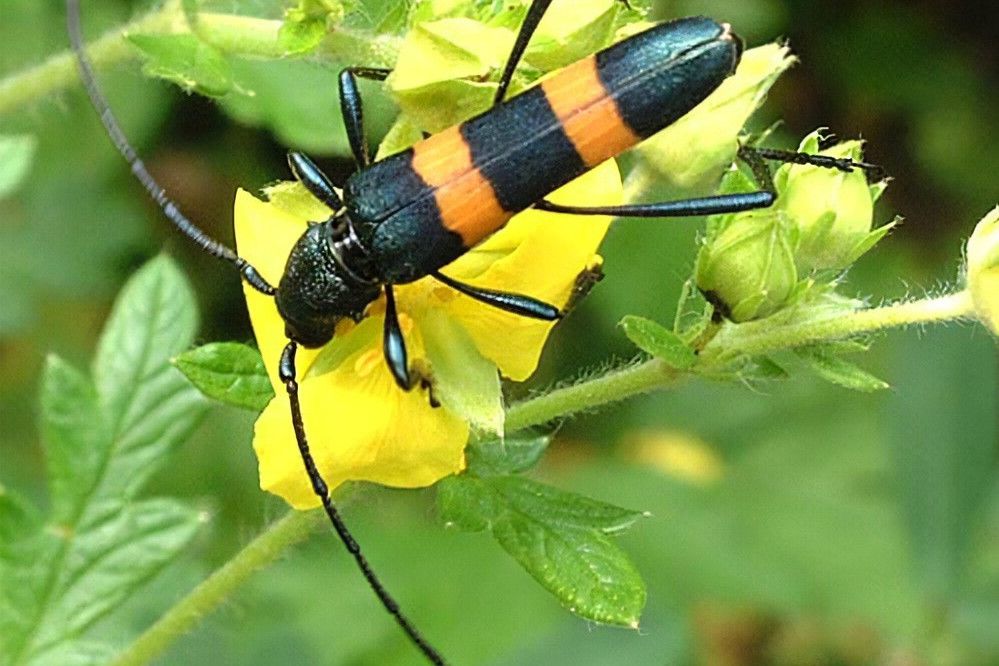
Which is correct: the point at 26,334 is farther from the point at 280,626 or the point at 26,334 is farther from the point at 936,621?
the point at 936,621

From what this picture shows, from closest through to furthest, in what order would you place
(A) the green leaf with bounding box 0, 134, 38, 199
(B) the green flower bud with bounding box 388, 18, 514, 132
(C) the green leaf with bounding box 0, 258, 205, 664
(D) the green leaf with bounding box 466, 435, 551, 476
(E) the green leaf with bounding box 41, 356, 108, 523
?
(B) the green flower bud with bounding box 388, 18, 514, 132, (D) the green leaf with bounding box 466, 435, 551, 476, (C) the green leaf with bounding box 0, 258, 205, 664, (E) the green leaf with bounding box 41, 356, 108, 523, (A) the green leaf with bounding box 0, 134, 38, 199

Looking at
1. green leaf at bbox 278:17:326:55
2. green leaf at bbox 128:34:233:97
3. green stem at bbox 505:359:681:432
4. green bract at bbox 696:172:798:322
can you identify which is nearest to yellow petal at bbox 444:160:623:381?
green stem at bbox 505:359:681:432

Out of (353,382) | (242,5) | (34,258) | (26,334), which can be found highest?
(242,5)

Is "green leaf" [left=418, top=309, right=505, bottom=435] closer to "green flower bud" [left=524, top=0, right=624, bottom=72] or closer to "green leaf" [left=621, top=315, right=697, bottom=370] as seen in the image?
"green leaf" [left=621, top=315, right=697, bottom=370]

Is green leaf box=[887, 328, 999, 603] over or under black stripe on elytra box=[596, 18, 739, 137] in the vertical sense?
under

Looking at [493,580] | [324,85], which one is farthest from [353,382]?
[493,580]
